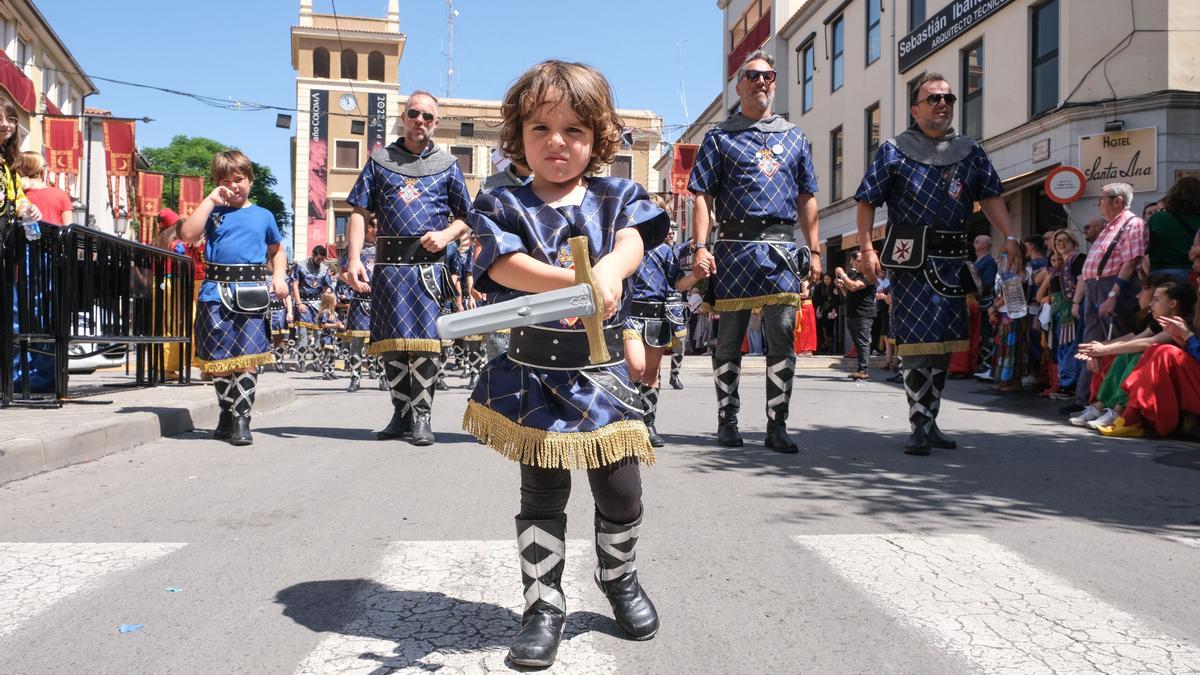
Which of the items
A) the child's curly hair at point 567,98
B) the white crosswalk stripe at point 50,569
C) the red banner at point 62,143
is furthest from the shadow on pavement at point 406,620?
the red banner at point 62,143

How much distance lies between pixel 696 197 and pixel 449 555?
3363mm

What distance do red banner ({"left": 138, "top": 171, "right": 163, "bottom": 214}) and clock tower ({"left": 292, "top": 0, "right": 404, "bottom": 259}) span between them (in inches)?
803

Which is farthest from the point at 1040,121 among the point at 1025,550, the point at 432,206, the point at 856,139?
the point at 1025,550

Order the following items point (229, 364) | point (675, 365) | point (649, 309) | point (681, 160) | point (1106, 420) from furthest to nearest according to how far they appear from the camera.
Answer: point (681, 160), point (675, 365), point (1106, 420), point (649, 309), point (229, 364)

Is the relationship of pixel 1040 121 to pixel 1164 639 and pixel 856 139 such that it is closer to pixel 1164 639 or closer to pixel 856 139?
pixel 856 139

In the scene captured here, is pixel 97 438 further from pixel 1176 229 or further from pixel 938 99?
pixel 1176 229

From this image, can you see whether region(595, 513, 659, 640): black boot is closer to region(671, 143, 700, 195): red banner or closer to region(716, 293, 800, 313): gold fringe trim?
region(716, 293, 800, 313): gold fringe trim

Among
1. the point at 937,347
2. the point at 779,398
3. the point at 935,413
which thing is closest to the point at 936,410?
the point at 935,413

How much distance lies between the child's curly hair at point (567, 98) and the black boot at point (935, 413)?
12.9 ft

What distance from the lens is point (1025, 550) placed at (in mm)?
3660

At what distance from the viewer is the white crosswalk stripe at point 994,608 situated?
8.27 ft

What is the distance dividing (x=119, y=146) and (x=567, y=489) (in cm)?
2789

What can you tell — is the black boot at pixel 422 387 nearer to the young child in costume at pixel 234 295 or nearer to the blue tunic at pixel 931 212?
the young child in costume at pixel 234 295

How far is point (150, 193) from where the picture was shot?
109ft
